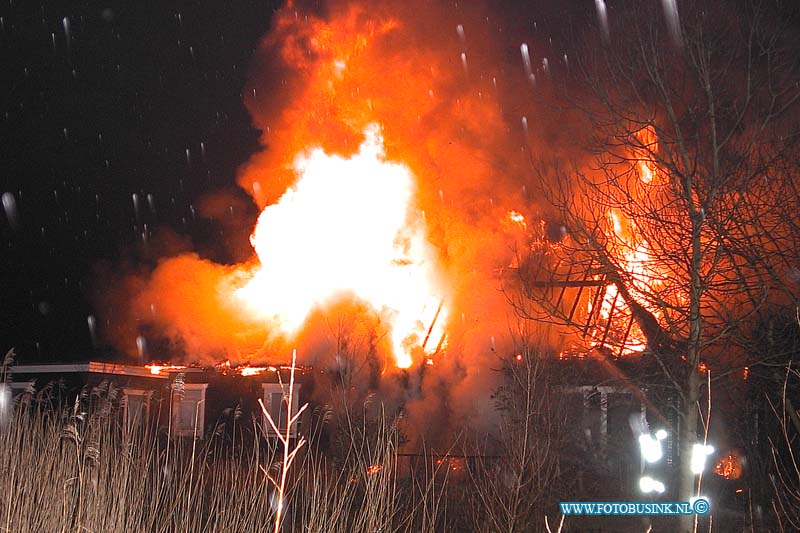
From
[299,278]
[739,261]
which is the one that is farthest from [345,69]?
[739,261]

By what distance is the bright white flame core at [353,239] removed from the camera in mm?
27672

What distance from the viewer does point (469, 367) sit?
2406 centimetres

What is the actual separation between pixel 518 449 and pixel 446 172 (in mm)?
19770

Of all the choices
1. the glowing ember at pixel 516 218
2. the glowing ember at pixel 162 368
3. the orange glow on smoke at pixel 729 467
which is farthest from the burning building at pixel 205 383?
the orange glow on smoke at pixel 729 467

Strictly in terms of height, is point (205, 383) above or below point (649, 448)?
above

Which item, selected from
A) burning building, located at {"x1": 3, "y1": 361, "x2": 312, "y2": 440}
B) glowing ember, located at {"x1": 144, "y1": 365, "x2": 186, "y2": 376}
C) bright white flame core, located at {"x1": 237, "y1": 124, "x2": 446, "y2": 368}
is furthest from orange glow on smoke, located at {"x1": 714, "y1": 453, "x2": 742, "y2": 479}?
glowing ember, located at {"x1": 144, "y1": 365, "x2": 186, "y2": 376}

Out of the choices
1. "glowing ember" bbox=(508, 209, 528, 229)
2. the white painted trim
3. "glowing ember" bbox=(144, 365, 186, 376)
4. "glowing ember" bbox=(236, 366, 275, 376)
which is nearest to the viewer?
the white painted trim

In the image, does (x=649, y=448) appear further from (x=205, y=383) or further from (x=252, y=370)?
(x=205, y=383)

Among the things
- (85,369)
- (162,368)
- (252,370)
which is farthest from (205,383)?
(85,369)

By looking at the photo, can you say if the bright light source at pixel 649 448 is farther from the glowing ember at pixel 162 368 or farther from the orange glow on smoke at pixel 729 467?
the glowing ember at pixel 162 368

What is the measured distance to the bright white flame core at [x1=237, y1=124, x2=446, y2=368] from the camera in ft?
90.8

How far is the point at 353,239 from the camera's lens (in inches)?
1126

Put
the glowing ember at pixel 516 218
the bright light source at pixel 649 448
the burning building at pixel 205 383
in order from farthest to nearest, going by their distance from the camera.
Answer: the glowing ember at pixel 516 218 < the burning building at pixel 205 383 < the bright light source at pixel 649 448

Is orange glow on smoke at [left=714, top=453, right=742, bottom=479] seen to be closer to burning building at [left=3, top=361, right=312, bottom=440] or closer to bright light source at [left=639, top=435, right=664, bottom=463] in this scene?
bright light source at [left=639, top=435, right=664, bottom=463]
